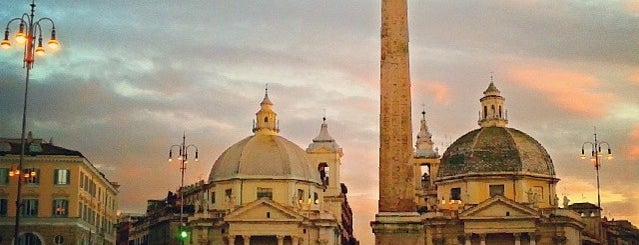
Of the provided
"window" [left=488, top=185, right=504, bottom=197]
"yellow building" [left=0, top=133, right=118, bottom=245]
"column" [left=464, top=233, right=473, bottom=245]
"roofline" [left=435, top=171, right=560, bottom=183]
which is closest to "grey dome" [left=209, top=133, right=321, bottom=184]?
"roofline" [left=435, top=171, right=560, bottom=183]

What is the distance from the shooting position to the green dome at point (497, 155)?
79.0m

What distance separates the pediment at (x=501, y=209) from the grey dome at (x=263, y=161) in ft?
52.7

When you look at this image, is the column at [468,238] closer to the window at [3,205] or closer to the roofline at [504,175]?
the roofline at [504,175]

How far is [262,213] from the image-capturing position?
256 feet

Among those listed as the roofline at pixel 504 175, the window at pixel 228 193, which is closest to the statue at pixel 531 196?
the roofline at pixel 504 175

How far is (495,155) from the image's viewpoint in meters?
79.8

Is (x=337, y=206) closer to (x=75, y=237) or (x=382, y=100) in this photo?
(x=75, y=237)

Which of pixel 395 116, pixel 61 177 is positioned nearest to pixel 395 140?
pixel 395 116

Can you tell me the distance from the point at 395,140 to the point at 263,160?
51029mm

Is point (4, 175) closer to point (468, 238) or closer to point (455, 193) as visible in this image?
point (468, 238)

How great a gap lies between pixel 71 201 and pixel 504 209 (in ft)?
108

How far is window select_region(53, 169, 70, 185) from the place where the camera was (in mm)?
63928

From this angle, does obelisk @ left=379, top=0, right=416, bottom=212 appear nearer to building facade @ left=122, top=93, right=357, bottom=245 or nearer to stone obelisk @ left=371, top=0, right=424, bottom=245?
stone obelisk @ left=371, top=0, right=424, bottom=245

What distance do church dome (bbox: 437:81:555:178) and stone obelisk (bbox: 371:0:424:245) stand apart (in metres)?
48.0
